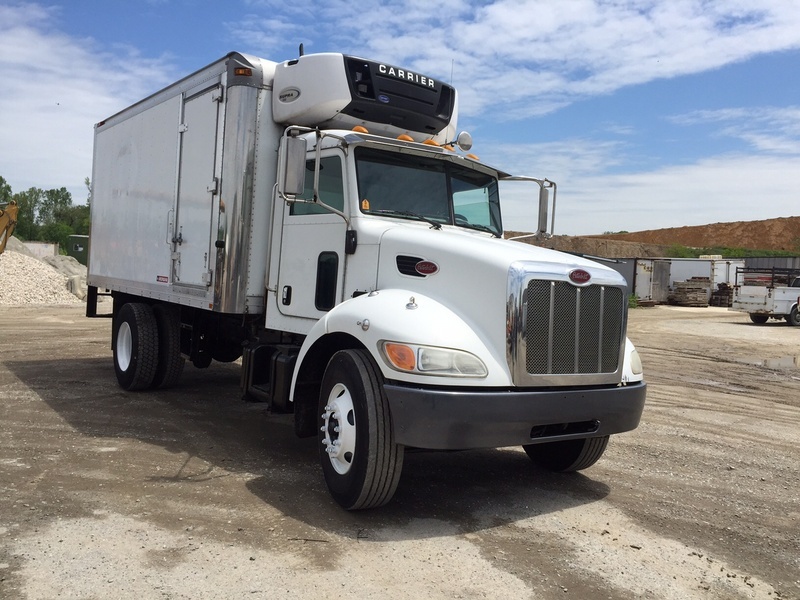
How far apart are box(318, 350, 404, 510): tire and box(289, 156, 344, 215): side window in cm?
146

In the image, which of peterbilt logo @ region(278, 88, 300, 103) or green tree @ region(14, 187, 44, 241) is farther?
green tree @ region(14, 187, 44, 241)

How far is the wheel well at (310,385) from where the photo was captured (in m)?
5.36

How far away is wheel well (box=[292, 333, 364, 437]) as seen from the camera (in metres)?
5.36

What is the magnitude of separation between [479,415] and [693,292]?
36537 mm

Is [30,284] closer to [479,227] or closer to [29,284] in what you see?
[29,284]

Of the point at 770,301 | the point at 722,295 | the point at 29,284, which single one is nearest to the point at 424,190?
the point at 770,301

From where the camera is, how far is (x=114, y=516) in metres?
4.57

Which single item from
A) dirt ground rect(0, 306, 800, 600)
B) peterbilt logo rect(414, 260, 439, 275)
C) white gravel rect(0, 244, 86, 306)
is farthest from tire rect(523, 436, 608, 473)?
white gravel rect(0, 244, 86, 306)

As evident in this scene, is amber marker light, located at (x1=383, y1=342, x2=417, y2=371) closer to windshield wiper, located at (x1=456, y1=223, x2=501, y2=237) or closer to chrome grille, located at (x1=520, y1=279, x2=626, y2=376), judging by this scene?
chrome grille, located at (x1=520, y1=279, x2=626, y2=376)

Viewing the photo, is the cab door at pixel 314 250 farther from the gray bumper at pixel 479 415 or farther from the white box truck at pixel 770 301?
the white box truck at pixel 770 301

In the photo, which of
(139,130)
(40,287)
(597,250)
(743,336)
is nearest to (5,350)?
(139,130)

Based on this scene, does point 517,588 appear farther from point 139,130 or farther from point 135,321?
point 139,130

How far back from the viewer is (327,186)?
5.85m

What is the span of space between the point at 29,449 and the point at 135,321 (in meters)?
2.76
